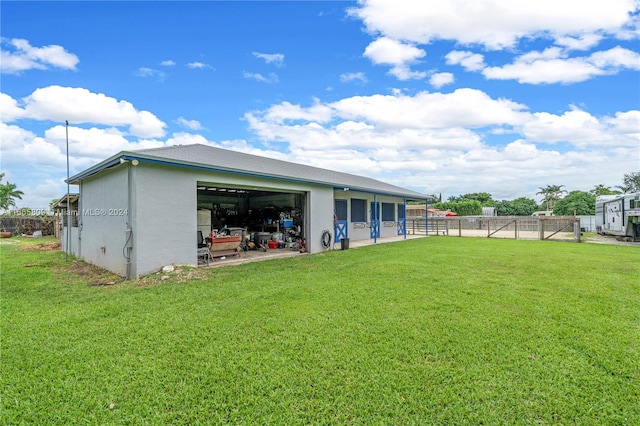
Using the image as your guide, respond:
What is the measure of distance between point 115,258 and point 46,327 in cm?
398

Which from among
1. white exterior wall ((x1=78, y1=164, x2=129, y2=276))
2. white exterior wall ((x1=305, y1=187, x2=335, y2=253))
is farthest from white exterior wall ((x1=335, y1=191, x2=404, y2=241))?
white exterior wall ((x1=78, y1=164, x2=129, y2=276))

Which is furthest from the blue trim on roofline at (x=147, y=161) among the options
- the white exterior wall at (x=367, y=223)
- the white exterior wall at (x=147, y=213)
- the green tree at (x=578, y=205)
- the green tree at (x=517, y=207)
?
the green tree at (x=517, y=207)

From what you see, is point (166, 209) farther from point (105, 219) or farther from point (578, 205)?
point (578, 205)

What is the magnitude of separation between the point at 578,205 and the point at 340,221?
1361 inches

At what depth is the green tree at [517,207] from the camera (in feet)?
152

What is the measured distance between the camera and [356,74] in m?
13.0

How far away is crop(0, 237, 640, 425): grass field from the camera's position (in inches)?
91.4

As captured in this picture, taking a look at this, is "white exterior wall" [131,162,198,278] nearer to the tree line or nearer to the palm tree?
the tree line

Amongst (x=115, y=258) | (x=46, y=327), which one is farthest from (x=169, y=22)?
(x=46, y=327)

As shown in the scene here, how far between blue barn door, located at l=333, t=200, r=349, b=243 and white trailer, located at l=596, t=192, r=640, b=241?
43.0 ft

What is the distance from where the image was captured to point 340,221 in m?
14.2

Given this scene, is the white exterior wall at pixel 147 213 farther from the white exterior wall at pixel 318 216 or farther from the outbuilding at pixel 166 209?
the white exterior wall at pixel 318 216

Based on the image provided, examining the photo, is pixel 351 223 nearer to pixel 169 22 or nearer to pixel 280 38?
pixel 280 38

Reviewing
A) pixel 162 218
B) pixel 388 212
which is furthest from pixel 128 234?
pixel 388 212
